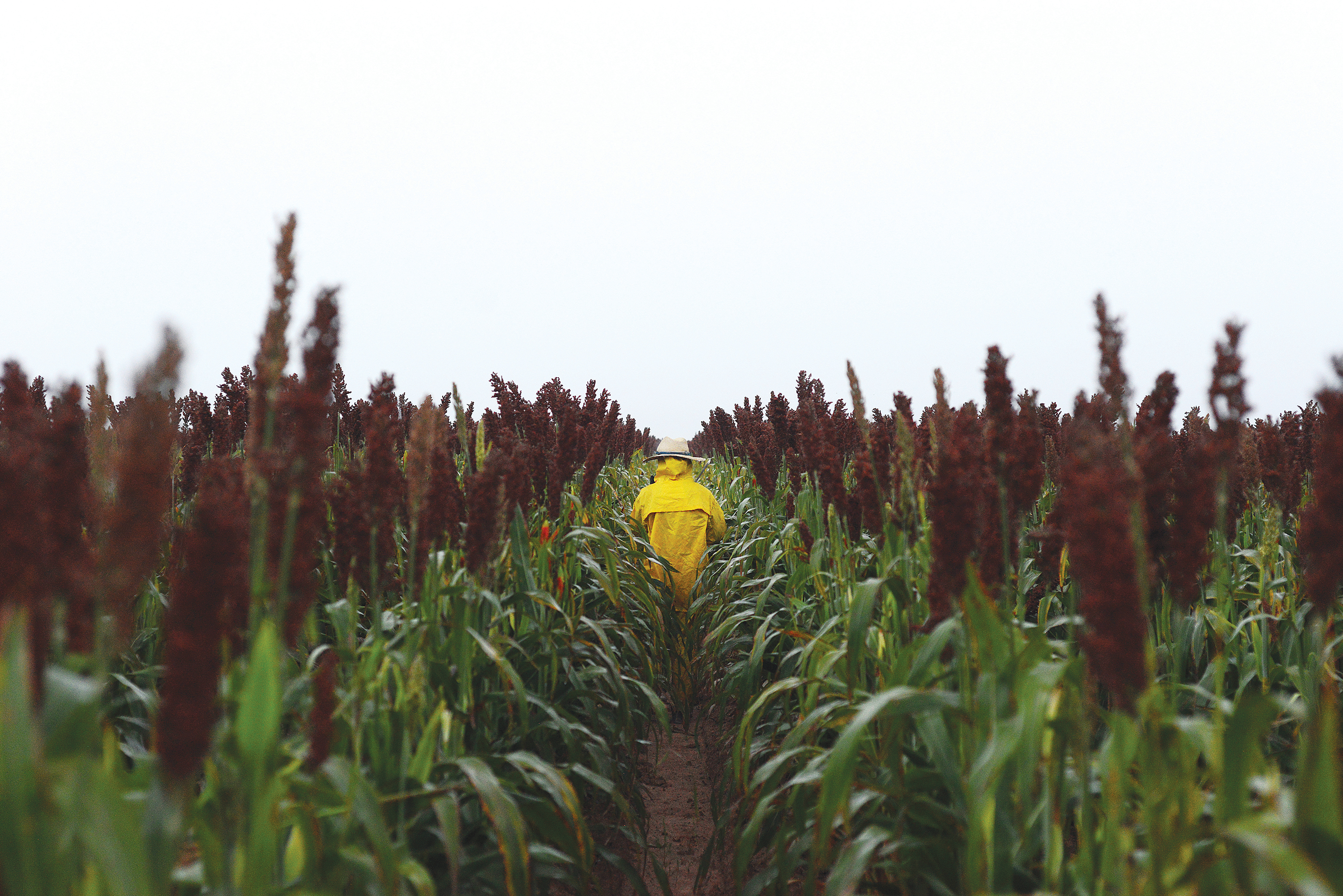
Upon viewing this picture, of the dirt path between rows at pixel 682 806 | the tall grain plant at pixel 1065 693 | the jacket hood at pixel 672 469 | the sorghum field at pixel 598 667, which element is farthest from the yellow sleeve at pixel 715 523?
the tall grain plant at pixel 1065 693

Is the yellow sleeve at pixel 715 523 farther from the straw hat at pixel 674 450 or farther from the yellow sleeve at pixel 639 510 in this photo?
the yellow sleeve at pixel 639 510

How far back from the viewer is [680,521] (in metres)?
5.99

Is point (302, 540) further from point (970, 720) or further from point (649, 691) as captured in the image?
Answer: point (649, 691)

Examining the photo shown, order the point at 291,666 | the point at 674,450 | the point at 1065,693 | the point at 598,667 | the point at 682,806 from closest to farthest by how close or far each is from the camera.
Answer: the point at 1065,693, the point at 291,666, the point at 598,667, the point at 682,806, the point at 674,450

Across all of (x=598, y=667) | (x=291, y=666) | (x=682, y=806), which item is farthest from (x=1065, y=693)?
(x=682, y=806)

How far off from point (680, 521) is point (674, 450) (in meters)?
0.63

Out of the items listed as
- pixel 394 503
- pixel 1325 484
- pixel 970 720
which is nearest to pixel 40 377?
pixel 394 503

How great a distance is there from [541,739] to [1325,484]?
239 cm

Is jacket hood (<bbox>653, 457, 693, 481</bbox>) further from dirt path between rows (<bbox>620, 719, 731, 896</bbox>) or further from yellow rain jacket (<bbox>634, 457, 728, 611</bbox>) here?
dirt path between rows (<bbox>620, 719, 731, 896</bbox>)

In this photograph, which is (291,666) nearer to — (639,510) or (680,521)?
(680,521)

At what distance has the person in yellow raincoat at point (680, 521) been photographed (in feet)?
19.7

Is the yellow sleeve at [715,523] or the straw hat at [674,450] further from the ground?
the straw hat at [674,450]

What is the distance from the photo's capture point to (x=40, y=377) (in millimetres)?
5461

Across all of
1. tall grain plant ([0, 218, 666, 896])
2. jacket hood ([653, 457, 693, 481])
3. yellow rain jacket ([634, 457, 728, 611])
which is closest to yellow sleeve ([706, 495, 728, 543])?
yellow rain jacket ([634, 457, 728, 611])
